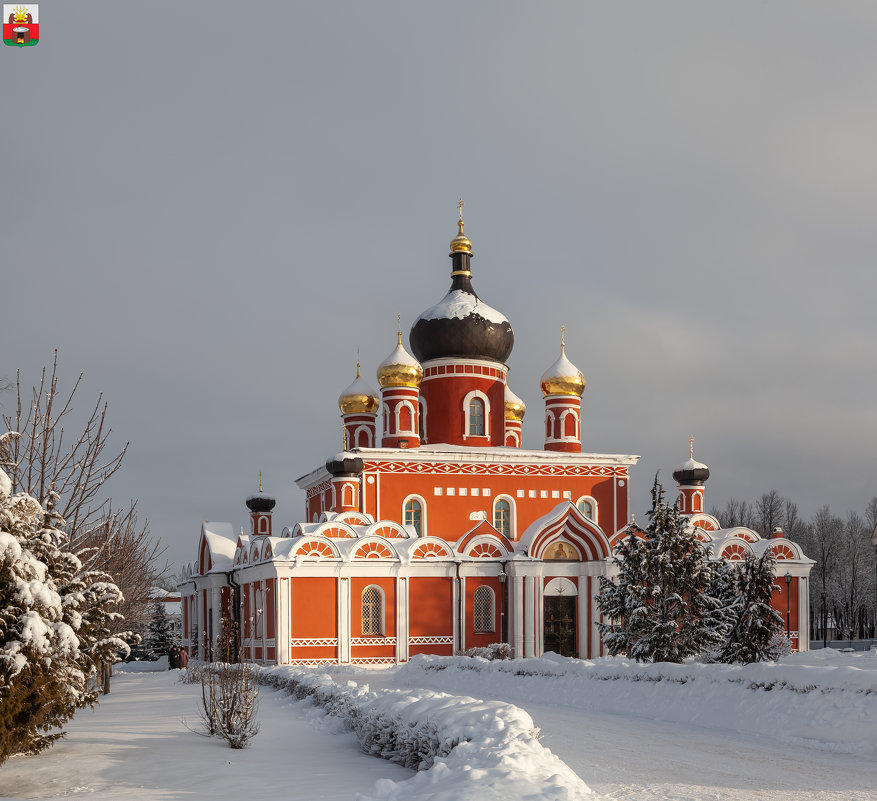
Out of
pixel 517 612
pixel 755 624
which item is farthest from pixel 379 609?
pixel 755 624

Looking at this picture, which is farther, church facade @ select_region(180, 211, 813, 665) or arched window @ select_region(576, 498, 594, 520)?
arched window @ select_region(576, 498, 594, 520)

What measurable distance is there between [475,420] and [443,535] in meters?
4.57

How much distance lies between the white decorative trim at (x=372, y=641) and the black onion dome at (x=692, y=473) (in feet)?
49.2

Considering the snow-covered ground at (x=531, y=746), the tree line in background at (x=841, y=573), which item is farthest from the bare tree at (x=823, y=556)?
the snow-covered ground at (x=531, y=746)

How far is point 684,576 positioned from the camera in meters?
21.1

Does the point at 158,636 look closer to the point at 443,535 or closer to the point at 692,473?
the point at 443,535

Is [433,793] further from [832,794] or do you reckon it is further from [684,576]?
[684,576]

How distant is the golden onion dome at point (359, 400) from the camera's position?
38.3 meters

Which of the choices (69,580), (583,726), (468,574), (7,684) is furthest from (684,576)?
(7,684)

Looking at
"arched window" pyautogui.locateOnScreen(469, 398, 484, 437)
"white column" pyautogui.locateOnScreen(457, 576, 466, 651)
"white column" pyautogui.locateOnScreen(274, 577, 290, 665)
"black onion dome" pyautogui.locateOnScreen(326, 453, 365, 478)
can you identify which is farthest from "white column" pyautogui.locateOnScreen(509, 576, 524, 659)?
"arched window" pyautogui.locateOnScreen(469, 398, 484, 437)

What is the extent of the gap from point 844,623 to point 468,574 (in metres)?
43.8

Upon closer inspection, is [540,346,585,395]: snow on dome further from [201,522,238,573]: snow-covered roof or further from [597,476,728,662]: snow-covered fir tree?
[597,476,728,662]: snow-covered fir tree

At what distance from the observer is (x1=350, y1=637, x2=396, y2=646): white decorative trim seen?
29750 millimetres

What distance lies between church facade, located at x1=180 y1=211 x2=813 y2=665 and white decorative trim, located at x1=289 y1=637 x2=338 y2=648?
5 centimetres
